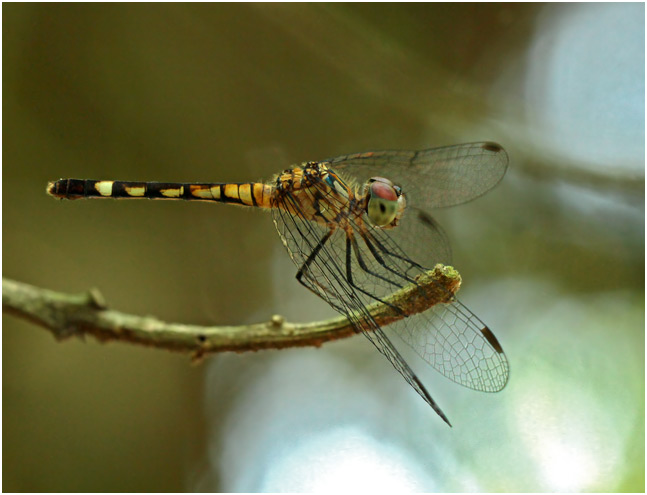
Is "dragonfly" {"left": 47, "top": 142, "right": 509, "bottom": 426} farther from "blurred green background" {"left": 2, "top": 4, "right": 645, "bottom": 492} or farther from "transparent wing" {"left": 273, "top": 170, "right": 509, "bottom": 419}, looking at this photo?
"blurred green background" {"left": 2, "top": 4, "right": 645, "bottom": 492}

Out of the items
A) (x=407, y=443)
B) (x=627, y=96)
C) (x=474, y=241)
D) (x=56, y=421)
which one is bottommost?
(x=407, y=443)

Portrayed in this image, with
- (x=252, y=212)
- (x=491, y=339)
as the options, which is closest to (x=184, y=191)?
(x=252, y=212)

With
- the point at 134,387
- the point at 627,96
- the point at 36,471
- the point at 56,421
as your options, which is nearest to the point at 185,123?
the point at 134,387

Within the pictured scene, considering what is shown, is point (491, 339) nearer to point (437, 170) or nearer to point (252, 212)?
point (437, 170)

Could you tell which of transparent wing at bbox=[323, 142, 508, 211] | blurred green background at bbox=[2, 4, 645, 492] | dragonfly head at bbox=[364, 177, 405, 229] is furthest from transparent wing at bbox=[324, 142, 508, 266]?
blurred green background at bbox=[2, 4, 645, 492]

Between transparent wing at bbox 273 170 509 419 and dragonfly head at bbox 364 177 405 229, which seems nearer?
transparent wing at bbox 273 170 509 419

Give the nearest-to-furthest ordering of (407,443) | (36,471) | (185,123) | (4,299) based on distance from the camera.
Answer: (4,299) → (407,443) → (36,471) → (185,123)

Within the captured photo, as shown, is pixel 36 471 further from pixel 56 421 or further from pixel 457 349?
pixel 457 349

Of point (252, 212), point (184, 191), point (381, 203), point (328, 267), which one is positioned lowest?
point (328, 267)
